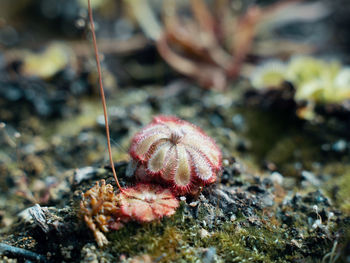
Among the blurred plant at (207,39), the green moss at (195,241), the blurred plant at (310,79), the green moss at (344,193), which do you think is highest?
the blurred plant at (207,39)

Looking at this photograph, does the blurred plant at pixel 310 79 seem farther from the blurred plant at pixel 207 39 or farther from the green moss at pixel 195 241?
the green moss at pixel 195 241

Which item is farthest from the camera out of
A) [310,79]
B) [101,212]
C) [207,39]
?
[207,39]

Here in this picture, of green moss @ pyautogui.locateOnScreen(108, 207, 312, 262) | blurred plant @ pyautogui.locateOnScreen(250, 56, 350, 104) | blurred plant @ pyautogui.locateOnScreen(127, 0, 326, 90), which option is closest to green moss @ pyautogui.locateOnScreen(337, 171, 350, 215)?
green moss @ pyautogui.locateOnScreen(108, 207, 312, 262)

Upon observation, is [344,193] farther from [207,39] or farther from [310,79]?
[207,39]

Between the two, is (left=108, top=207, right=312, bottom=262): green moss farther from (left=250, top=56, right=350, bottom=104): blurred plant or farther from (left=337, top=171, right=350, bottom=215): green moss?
(left=250, top=56, right=350, bottom=104): blurred plant

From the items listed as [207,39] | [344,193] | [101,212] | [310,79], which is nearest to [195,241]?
[101,212]

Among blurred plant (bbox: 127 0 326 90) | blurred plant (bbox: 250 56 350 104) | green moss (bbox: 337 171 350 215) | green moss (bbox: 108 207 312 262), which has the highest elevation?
blurred plant (bbox: 127 0 326 90)

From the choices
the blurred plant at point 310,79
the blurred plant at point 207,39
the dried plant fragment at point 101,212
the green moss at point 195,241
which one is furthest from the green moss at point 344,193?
the blurred plant at point 207,39

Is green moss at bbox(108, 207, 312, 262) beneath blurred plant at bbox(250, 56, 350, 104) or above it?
beneath
